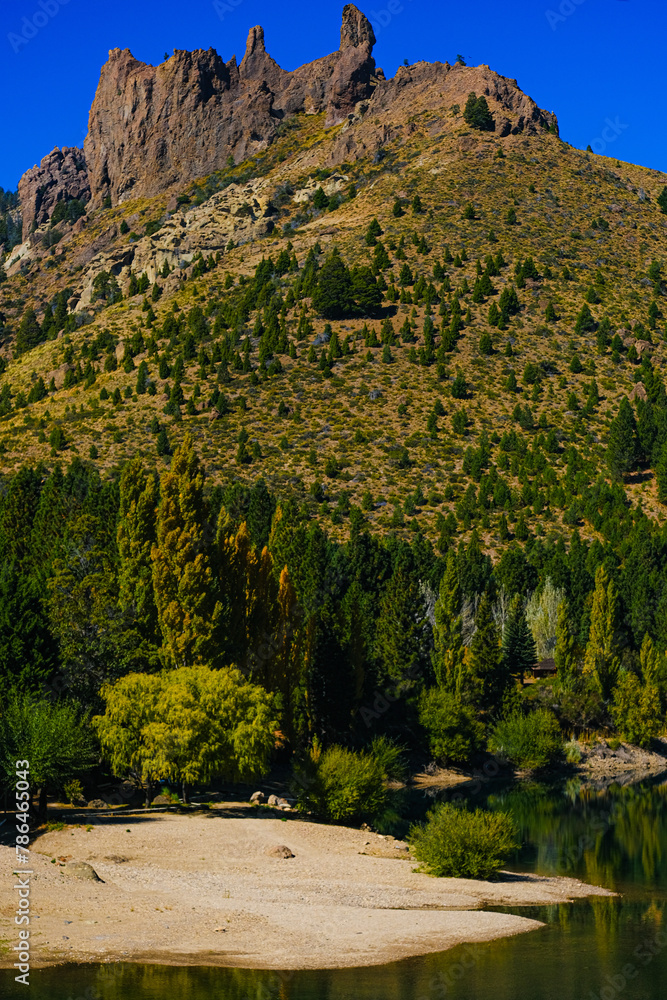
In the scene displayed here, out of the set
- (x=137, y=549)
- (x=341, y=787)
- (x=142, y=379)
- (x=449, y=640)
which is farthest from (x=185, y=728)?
(x=142, y=379)

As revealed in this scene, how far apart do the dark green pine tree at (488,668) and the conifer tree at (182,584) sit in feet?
120

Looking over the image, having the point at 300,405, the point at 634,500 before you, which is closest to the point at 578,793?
the point at 634,500

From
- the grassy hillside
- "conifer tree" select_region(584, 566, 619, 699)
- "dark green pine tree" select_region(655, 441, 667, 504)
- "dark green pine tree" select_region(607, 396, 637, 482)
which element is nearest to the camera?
"conifer tree" select_region(584, 566, 619, 699)

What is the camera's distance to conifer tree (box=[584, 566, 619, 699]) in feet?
306

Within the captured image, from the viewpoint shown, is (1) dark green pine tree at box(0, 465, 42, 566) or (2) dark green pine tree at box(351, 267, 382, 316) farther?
(2) dark green pine tree at box(351, 267, 382, 316)

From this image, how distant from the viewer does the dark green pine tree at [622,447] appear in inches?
5162

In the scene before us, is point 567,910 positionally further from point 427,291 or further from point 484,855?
point 427,291

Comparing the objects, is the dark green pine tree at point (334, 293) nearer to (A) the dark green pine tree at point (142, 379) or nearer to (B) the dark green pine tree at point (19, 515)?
(A) the dark green pine tree at point (142, 379)

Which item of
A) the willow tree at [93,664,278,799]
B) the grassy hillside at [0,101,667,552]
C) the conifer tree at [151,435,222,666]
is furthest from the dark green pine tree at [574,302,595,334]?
the willow tree at [93,664,278,799]

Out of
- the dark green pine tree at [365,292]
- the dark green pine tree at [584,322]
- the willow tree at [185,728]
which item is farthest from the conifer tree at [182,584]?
the dark green pine tree at [584,322]

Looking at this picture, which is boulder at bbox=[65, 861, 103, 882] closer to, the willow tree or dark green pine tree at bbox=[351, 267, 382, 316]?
the willow tree

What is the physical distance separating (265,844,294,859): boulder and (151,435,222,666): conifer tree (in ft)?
42.0

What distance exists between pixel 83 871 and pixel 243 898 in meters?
5.70

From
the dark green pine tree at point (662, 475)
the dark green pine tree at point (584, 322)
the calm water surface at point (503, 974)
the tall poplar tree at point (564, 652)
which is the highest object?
the dark green pine tree at point (584, 322)
